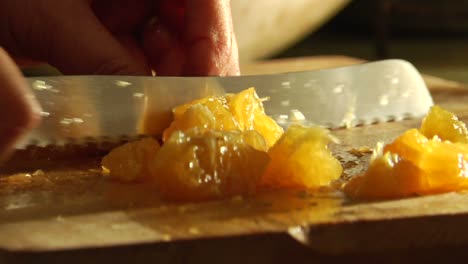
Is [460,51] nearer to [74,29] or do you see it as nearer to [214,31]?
[214,31]

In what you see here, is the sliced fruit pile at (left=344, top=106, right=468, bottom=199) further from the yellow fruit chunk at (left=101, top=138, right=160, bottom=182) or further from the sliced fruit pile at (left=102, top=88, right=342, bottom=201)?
the yellow fruit chunk at (left=101, top=138, right=160, bottom=182)

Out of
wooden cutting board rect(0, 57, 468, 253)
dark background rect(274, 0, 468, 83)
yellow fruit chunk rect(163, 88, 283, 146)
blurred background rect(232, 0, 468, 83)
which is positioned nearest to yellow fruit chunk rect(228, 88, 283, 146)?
yellow fruit chunk rect(163, 88, 283, 146)

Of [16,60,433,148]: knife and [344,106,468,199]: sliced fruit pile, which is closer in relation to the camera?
[344,106,468,199]: sliced fruit pile

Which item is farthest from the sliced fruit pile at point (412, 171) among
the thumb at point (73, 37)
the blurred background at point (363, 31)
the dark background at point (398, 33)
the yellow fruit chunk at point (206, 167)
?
the dark background at point (398, 33)

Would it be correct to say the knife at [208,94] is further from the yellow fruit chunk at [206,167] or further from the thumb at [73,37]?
the yellow fruit chunk at [206,167]

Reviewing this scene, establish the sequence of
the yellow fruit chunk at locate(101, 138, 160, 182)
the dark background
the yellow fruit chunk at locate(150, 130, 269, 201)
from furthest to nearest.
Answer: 1. the dark background
2. the yellow fruit chunk at locate(101, 138, 160, 182)
3. the yellow fruit chunk at locate(150, 130, 269, 201)

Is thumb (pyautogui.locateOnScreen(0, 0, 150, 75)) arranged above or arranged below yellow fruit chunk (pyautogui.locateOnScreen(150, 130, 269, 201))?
above

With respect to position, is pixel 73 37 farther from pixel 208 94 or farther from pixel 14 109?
pixel 14 109

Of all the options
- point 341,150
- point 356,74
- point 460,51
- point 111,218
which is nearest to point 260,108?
point 341,150

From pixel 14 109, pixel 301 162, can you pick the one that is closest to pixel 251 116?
pixel 301 162
